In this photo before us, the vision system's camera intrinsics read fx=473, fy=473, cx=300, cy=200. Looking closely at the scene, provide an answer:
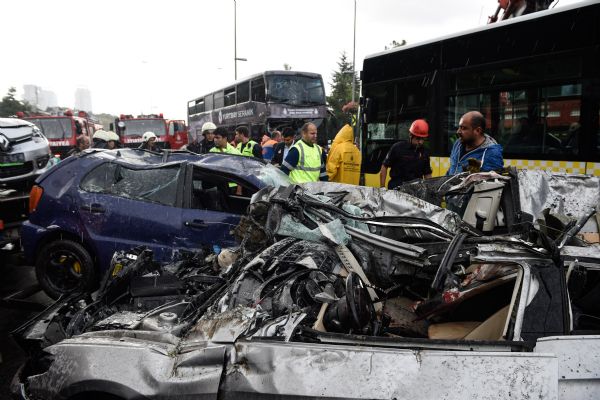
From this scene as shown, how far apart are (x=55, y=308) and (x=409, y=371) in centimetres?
240

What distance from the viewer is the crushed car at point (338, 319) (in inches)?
73.2

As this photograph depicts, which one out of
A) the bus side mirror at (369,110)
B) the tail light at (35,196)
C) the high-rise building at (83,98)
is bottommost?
the tail light at (35,196)

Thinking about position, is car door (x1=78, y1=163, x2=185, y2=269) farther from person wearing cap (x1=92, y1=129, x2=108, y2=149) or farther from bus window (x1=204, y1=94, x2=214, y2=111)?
bus window (x1=204, y1=94, x2=214, y2=111)

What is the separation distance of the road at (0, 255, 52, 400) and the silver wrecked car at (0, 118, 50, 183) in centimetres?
171

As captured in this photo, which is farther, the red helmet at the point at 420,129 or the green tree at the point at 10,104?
the green tree at the point at 10,104

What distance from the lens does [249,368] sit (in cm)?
200

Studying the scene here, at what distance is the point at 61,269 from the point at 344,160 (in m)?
3.71

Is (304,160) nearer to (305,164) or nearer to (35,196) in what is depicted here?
(305,164)

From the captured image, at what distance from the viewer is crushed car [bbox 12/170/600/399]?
6.10 ft

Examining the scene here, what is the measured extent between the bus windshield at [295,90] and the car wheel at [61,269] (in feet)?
41.7

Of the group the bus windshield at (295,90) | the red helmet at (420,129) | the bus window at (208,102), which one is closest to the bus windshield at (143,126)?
the bus window at (208,102)

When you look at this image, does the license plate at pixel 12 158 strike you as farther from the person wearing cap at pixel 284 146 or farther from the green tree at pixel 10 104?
the green tree at pixel 10 104

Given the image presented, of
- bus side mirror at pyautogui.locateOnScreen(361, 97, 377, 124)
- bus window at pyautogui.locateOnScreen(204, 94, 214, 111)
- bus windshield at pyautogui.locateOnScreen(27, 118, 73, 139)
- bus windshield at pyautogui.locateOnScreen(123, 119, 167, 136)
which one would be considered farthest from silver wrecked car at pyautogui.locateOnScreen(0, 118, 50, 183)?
bus windshield at pyautogui.locateOnScreen(123, 119, 167, 136)

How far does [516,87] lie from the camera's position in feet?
19.8
